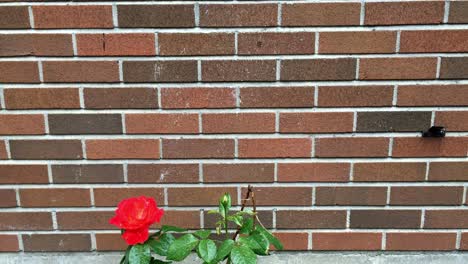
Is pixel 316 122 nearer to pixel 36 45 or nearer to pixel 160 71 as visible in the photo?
pixel 160 71

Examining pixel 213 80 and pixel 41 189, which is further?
pixel 41 189

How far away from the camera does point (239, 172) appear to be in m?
1.64

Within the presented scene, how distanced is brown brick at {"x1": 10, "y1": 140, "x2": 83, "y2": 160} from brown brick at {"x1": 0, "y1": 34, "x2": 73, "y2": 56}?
32 cm

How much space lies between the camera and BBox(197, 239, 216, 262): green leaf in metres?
1.28

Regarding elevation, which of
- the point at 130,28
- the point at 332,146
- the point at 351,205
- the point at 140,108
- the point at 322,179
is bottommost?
the point at 351,205

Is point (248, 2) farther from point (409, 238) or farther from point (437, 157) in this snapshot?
point (409, 238)

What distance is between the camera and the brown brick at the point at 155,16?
149 cm

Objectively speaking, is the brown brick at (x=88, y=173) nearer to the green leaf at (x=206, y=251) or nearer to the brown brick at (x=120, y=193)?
the brown brick at (x=120, y=193)

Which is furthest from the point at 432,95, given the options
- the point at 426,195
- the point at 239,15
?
the point at 239,15

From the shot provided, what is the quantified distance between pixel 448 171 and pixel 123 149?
1.21 meters

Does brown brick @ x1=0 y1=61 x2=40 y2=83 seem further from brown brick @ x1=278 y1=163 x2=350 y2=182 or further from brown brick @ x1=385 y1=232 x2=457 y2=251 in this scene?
brown brick @ x1=385 y1=232 x2=457 y2=251

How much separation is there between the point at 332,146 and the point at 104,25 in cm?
91

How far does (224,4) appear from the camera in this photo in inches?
58.4

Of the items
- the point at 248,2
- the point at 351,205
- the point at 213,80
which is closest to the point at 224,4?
the point at 248,2
